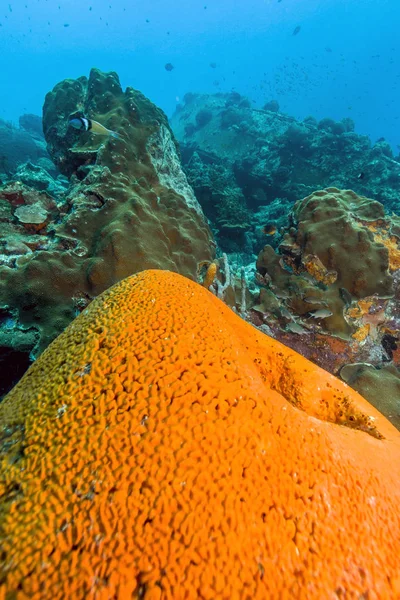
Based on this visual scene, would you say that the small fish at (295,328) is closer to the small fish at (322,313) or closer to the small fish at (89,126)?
the small fish at (322,313)

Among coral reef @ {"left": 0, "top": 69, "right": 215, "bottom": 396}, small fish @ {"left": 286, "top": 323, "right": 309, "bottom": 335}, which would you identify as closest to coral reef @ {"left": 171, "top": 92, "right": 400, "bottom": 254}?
coral reef @ {"left": 0, "top": 69, "right": 215, "bottom": 396}

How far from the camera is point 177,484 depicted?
797 mm

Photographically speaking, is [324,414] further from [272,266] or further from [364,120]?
[364,120]

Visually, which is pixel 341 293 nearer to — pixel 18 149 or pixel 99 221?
pixel 99 221

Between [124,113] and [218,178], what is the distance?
244 inches

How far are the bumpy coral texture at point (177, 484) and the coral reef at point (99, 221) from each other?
2.21 metres

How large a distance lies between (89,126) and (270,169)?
12001mm

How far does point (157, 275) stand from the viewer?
1.52 m

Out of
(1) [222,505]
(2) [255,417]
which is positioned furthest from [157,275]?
(1) [222,505]

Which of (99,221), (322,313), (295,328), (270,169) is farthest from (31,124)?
(322,313)

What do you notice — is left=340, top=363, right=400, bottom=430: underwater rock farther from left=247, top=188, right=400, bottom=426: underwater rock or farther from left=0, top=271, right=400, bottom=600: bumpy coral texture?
left=0, top=271, right=400, bottom=600: bumpy coral texture

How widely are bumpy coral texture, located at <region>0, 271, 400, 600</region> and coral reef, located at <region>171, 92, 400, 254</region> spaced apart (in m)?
8.48

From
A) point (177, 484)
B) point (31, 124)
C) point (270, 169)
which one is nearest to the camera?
point (177, 484)

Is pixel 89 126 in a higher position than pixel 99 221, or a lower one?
higher
